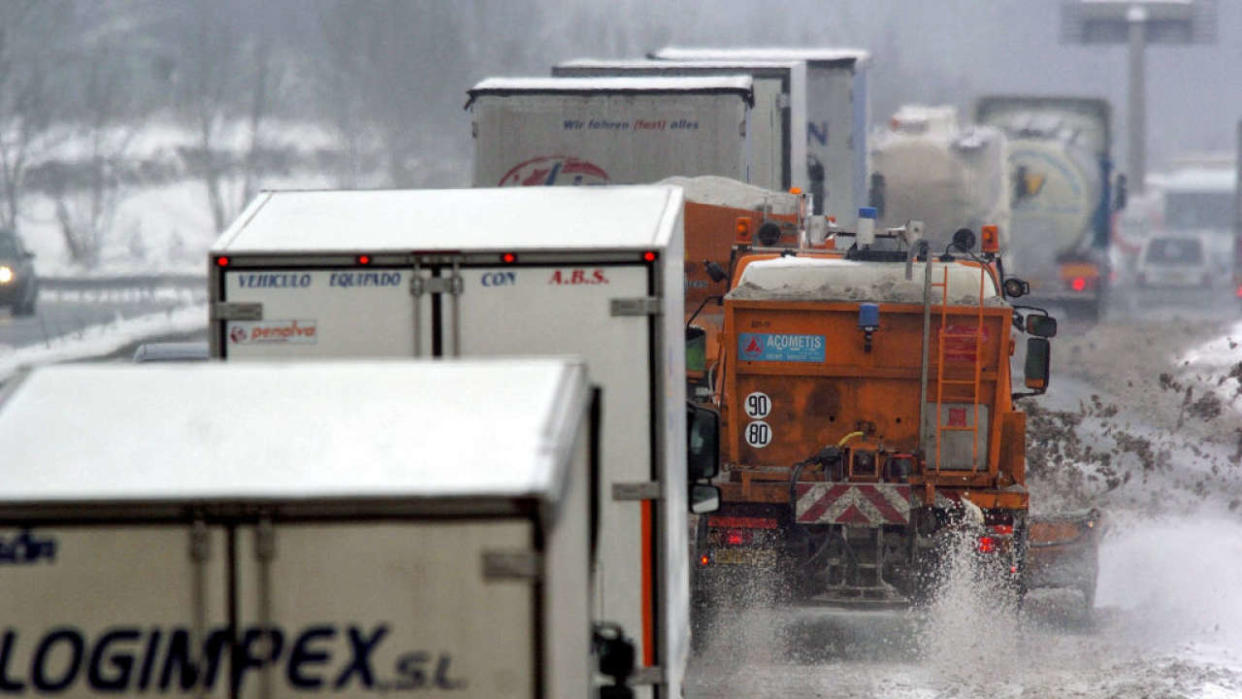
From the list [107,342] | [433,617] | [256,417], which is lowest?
[107,342]

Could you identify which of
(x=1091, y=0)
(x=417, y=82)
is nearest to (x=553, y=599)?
(x=417, y=82)

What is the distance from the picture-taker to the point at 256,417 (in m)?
5.39

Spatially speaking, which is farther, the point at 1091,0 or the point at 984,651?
the point at 1091,0

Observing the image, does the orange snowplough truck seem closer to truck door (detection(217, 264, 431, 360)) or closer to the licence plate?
the licence plate

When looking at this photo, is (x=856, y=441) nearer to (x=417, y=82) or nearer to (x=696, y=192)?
(x=696, y=192)

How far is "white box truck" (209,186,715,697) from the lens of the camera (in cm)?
724

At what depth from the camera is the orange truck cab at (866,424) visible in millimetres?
13102

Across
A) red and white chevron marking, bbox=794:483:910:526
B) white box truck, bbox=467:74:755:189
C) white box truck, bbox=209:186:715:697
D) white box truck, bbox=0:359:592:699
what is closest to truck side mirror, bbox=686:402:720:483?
white box truck, bbox=209:186:715:697

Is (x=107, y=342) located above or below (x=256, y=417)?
below

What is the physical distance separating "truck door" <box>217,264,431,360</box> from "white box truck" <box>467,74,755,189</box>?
11.4m

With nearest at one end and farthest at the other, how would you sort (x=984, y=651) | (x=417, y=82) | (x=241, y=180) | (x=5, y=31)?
(x=984, y=651), (x=5, y=31), (x=241, y=180), (x=417, y=82)

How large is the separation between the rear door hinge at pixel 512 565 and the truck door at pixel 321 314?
2.49 meters

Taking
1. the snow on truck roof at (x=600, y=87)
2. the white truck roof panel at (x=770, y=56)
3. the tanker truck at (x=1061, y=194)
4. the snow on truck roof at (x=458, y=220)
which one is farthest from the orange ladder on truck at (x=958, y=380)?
the tanker truck at (x=1061, y=194)

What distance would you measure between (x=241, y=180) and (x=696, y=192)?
48859 millimetres
